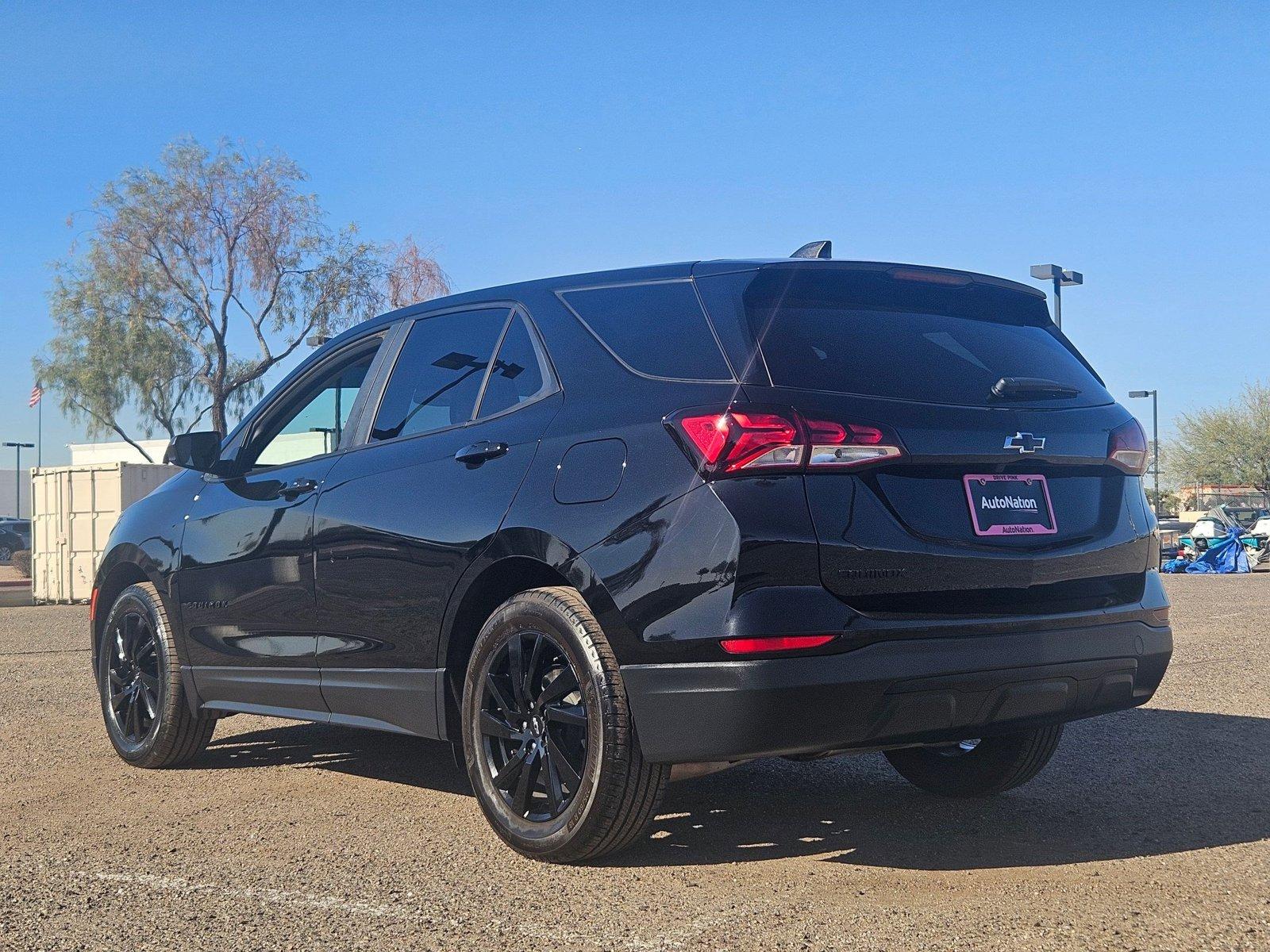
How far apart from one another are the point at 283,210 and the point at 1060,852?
136 feet

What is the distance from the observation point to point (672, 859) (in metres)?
4.07

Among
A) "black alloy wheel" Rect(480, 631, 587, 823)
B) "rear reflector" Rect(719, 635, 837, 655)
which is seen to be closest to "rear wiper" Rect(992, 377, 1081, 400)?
"rear reflector" Rect(719, 635, 837, 655)

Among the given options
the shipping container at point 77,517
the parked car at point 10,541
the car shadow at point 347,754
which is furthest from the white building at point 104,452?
the car shadow at point 347,754

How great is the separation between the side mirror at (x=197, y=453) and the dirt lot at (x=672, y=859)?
129 cm

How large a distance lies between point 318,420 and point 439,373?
90 centimetres

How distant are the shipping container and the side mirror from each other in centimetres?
1857

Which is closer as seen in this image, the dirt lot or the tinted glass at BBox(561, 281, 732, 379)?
the dirt lot

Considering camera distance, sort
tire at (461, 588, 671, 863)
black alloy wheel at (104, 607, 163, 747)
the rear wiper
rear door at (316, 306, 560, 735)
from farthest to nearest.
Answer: black alloy wheel at (104, 607, 163, 747), rear door at (316, 306, 560, 735), the rear wiper, tire at (461, 588, 671, 863)

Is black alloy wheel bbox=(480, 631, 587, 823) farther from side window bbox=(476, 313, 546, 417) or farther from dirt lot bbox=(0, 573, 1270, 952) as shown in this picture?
side window bbox=(476, 313, 546, 417)

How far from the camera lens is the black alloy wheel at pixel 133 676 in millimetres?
6016

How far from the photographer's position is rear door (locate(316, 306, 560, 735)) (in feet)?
14.0

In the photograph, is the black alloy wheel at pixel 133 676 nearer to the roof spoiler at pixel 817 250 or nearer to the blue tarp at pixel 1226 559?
the roof spoiler at pixel 817 250

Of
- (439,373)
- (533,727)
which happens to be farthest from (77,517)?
(533,727)

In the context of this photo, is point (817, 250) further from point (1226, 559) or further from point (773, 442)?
point (1226, 559)
